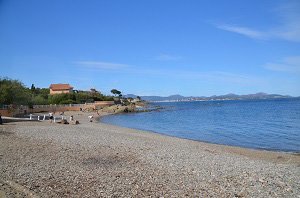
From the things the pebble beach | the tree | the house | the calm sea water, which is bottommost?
the calm sea water

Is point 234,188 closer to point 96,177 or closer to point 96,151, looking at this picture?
point 96,177

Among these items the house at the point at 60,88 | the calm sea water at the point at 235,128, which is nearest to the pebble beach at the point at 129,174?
the calm sea water at the point at 235,128

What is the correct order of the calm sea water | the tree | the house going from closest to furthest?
the calm sea water, the tree, the house

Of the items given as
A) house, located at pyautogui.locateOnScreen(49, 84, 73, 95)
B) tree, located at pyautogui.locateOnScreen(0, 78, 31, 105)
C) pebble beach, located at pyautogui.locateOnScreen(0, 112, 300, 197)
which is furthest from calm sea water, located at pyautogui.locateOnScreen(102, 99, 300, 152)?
house, located at pyautogui.locateOnScreen(49, 84, 73, 95)

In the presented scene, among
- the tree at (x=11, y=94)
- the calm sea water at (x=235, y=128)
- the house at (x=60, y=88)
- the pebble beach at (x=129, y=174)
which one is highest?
the house at (x=60, y=88)

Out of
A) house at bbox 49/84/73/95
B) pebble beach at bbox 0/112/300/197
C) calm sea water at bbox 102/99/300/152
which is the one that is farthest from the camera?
house at bbox 49/84/73/95

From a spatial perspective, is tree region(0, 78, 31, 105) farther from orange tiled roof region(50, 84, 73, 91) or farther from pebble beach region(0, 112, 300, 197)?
orange tiled roof region(50, 84, 73, 91)

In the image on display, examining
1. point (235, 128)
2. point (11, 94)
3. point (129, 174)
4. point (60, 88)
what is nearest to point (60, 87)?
point (60, 88)

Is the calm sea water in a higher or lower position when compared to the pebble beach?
lower

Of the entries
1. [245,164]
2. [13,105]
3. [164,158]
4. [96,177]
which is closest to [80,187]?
[96,177]

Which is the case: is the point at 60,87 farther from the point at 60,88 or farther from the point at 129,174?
the point at 129,174

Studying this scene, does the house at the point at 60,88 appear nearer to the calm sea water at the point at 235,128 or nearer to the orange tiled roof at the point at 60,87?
the orange tiled roof at the point at 60,87

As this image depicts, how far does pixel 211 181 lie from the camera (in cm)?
1212

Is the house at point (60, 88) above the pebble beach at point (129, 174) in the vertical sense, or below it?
above
